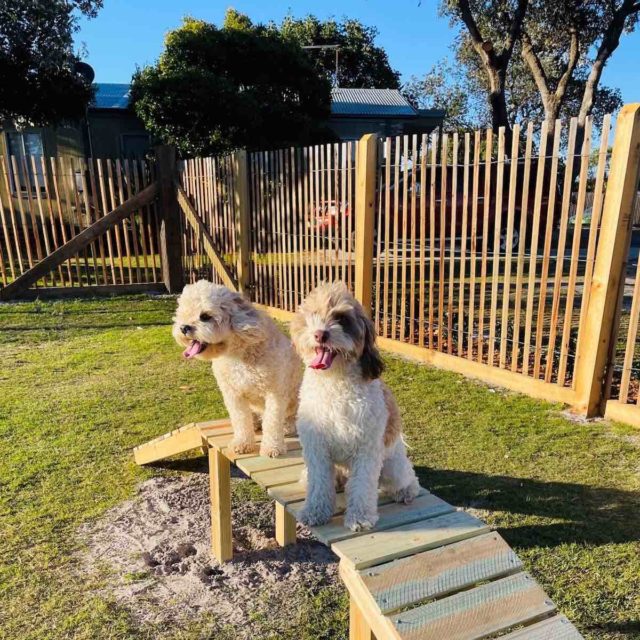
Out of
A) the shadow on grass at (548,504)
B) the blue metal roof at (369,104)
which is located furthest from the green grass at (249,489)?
the blue metal roof at (369,104)

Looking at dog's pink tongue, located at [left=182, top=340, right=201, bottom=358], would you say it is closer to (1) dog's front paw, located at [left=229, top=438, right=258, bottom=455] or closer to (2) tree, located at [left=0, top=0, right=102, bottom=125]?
(1) dog's front paw, located at [left=229, top=438, right=258, bottom=455]

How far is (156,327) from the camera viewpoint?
9062mm

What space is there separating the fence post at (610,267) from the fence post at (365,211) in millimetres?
2718

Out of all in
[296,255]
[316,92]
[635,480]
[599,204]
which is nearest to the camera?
[635,480]

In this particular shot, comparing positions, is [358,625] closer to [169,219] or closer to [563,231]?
[563,231]

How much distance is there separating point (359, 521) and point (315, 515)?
8.6 inches

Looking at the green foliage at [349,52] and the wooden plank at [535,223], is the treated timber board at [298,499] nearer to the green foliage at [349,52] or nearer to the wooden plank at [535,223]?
the wooden plank at [535,223]

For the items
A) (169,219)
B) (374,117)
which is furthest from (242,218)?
(374,117)

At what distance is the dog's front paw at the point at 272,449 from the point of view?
11.0 ft

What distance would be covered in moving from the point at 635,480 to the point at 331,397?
2897 mm

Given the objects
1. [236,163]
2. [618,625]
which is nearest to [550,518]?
[618,625]

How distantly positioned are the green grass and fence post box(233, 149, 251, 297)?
2.68m

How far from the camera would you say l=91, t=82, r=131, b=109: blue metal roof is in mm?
20222

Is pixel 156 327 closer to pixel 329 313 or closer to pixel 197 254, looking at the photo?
pixel 197 254
